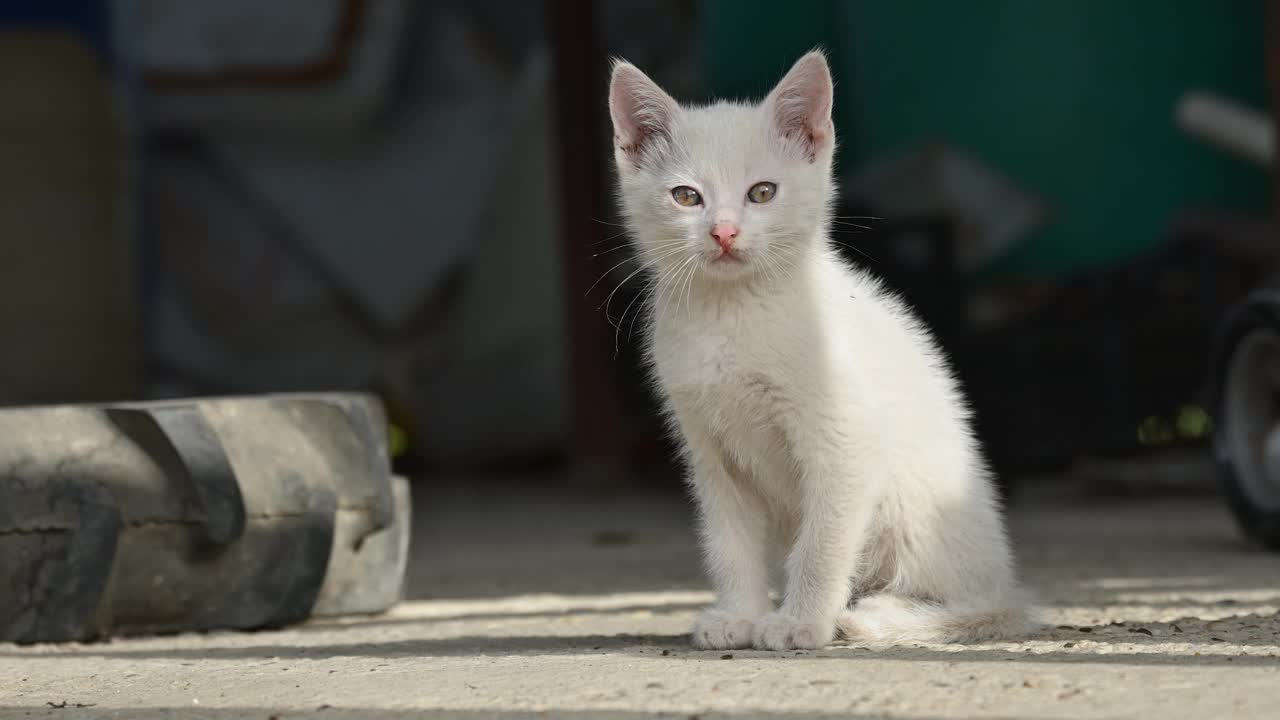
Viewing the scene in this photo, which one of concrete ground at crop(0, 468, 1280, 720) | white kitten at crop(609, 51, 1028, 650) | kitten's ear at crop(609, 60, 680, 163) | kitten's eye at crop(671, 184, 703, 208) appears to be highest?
kitten's ear at crop(609, 60, 680, 163)

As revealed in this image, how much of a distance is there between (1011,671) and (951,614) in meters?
0.54

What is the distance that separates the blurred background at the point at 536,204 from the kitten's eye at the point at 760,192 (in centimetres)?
416

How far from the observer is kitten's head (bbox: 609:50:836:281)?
3.11 m

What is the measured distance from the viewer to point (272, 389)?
11.0m

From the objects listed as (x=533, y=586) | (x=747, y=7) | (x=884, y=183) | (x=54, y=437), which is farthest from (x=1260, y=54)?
(x=54, y=437)

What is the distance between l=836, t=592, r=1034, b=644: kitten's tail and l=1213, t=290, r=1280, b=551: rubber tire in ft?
6.79

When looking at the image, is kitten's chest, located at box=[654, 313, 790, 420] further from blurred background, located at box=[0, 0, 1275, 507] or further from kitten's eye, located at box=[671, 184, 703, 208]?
blurred background, located at box=[0, 0, 1275, 507]

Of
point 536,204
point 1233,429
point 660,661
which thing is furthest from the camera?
point 536,204

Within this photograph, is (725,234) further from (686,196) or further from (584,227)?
(584,227)

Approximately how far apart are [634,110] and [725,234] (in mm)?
453

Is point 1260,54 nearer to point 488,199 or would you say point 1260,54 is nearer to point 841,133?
point 841,133

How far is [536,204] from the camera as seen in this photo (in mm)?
10977

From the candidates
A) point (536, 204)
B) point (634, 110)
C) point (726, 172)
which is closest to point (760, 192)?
point (726, 172)

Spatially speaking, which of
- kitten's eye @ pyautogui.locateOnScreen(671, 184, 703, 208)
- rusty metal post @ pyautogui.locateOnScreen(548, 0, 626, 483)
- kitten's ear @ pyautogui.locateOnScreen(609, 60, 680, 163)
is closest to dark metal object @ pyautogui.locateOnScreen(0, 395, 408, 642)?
kitten's ear @ pyautogui.locateOnScreen(609, 60, 680, 163)
